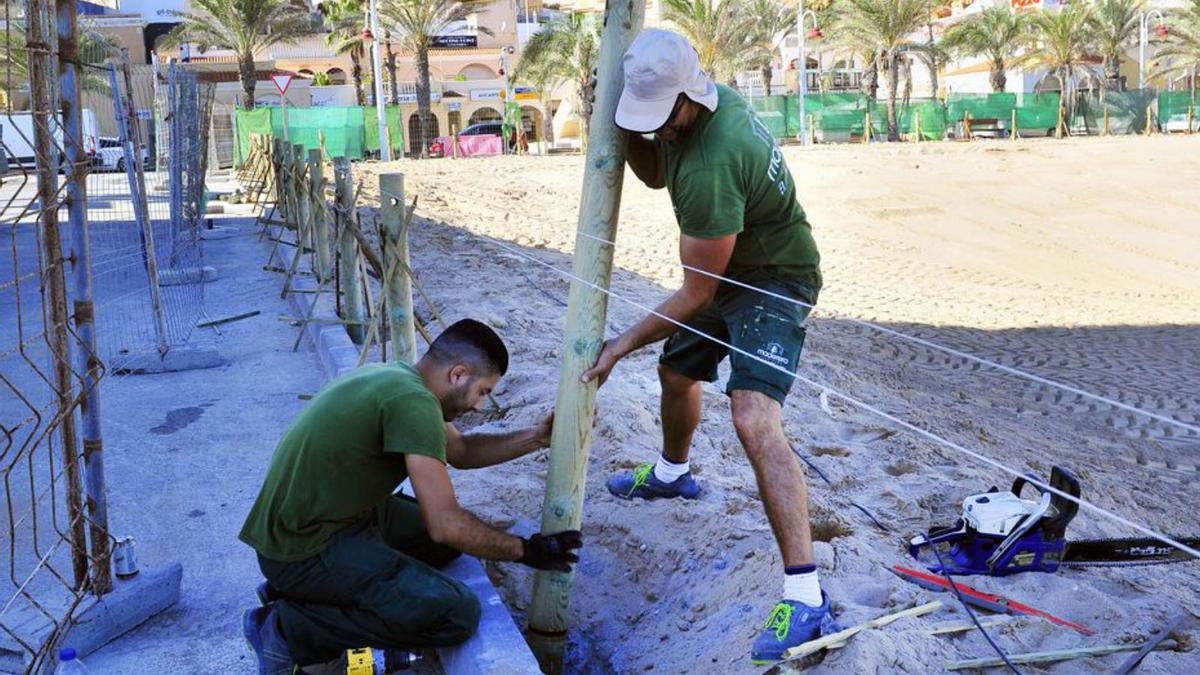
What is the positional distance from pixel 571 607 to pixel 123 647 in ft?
4.99

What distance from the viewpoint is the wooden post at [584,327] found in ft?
11.5

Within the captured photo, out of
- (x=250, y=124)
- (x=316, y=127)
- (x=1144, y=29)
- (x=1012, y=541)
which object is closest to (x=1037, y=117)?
(x=1144, y=29)

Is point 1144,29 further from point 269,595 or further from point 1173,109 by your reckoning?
point 269,595

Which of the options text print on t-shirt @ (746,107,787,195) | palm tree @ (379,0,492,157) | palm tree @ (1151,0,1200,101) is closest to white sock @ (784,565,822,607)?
text print on t-shirt @ (746,107,787,195)

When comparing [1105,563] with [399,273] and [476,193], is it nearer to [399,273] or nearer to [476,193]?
[399,273]

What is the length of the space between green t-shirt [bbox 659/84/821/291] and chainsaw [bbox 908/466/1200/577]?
101cm

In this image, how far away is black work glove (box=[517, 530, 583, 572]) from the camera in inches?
139

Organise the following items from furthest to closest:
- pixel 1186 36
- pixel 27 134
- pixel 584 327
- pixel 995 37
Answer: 1. pixel 995 37
2. pixel 1186 36
3. pixel 27 134
4. pixel 584 327

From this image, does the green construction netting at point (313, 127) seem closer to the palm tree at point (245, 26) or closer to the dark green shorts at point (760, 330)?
the palm tree at point (245, 26)

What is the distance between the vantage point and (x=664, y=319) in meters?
3.68

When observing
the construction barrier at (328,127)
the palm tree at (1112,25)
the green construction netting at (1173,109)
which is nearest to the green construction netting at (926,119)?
the green construction netting at (1173,109)

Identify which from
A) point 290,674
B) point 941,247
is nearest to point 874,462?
point 290,674

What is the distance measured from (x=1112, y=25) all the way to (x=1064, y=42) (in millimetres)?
3271

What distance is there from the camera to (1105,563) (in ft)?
13.7
